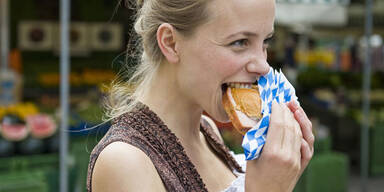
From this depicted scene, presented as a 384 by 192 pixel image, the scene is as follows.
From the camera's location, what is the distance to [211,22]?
1336 mm

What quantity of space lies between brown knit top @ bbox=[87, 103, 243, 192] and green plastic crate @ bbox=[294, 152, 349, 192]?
412cm

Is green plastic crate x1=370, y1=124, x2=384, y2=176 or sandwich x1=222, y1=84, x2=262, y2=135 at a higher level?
sandwich x1=222, y1=84, x2=262, y2=135

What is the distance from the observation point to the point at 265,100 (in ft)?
4.53

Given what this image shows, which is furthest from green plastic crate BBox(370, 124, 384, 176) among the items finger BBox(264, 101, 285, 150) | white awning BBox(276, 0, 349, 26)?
finger BBox(264, 101, 285, 150)

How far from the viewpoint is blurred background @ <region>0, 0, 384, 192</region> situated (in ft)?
16.2

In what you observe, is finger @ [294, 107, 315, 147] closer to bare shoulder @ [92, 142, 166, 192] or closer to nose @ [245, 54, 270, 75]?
nose @ [245, 54, 270, 75]

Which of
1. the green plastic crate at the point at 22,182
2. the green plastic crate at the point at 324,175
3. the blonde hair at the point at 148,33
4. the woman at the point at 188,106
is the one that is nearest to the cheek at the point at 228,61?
the woman at the point at 188,106

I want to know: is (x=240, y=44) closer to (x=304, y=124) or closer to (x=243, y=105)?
(x=243, y=105)

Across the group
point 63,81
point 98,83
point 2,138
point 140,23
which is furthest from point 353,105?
point 140,23

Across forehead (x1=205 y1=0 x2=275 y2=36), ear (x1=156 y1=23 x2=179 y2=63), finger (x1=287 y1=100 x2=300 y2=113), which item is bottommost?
finger (x1=287 y1=100 x2=300 y2=113)

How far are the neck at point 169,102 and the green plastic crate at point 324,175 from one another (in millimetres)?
4049

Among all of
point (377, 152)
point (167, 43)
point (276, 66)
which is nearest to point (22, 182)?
point (167, 43)

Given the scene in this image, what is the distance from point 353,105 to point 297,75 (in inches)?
68.2

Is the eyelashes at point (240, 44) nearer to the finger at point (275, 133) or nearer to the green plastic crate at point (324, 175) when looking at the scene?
the finger at point (275, 133)
